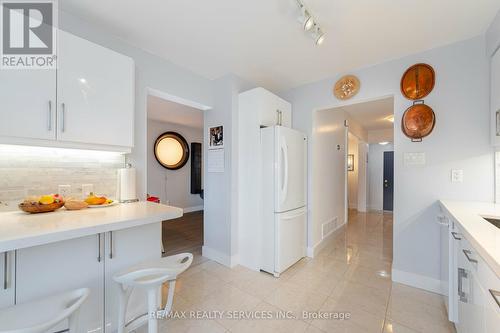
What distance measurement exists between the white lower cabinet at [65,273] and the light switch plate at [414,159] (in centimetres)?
286

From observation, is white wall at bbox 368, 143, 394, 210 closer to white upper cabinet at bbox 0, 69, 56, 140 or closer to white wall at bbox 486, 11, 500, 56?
white wall at bbox 486, 11, 500, 56

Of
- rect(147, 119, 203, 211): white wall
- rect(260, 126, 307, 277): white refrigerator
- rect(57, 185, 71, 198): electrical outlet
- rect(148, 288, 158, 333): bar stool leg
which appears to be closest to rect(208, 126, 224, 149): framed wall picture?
rect(260, 126, 307, 277): white refrigerator

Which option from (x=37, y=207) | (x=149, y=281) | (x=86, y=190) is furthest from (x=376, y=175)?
(x=37, y=207)

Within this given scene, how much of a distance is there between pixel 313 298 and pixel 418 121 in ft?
6.84

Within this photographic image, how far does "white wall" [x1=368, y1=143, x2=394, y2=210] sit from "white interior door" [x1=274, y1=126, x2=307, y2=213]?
4.54 m

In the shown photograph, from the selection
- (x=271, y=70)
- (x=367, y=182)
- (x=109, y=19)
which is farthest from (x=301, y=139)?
(x=367, y=182)

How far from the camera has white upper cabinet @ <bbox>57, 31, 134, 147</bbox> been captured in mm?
1349

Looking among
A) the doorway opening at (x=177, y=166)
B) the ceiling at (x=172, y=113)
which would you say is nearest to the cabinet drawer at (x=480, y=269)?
the doorway opening at (x=177, y=166)

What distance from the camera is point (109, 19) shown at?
65.0 inches

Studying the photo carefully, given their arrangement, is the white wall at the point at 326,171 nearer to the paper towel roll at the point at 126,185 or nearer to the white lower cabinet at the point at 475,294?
the white lower cabinet at the point at 475,294

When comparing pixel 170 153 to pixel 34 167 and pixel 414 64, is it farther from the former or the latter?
pixel 414 64

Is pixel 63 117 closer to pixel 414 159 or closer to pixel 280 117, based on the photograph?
pixel 280 117

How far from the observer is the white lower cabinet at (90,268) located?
1082 mm

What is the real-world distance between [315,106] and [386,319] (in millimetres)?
→ 2435
